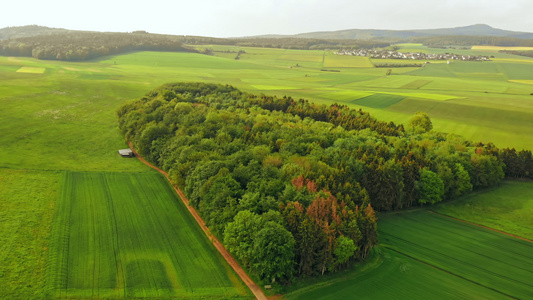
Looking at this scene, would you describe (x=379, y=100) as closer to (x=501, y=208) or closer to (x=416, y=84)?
(x=416, y=84)

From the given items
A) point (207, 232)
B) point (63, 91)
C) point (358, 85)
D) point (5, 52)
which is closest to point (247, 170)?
point (207, 232)

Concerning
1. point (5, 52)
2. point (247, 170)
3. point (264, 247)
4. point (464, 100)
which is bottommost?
point (264, 247)

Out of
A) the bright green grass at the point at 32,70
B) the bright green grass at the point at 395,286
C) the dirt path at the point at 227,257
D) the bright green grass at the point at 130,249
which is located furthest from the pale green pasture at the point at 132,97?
the bright green grass at the point at 395,286

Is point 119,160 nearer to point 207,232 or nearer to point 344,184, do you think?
point 207,232

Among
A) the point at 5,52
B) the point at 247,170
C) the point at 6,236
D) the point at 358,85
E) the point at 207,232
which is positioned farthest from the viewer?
the point at 5,52

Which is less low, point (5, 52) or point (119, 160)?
point (5, 52)

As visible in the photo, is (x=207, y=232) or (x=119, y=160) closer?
(x=207, y=232)

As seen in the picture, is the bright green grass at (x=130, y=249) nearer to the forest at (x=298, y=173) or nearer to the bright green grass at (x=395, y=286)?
the forest at (x=298, y=173)
